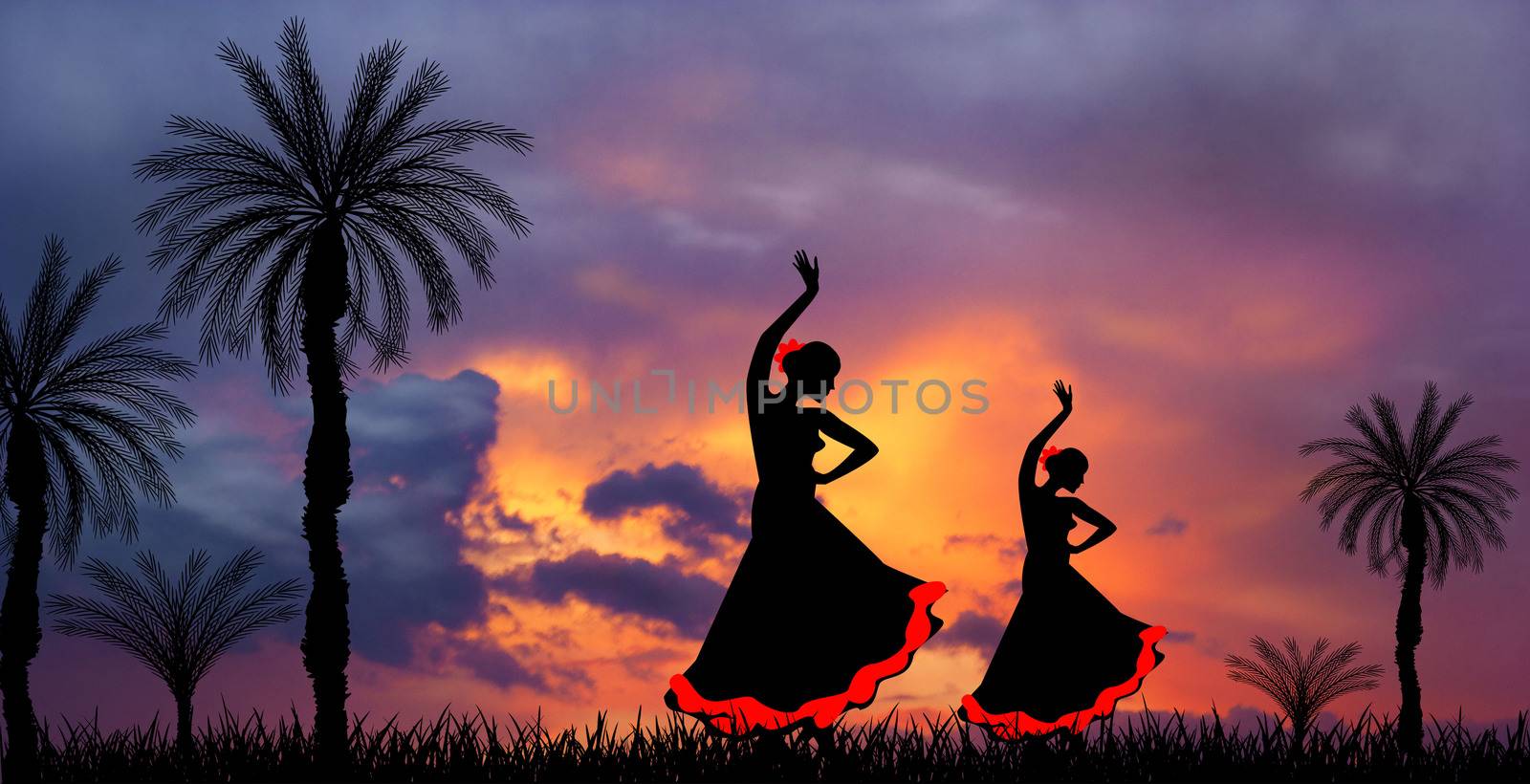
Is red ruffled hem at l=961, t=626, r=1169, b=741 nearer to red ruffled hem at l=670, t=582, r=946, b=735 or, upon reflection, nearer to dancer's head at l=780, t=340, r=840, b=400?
red ruffled hem at l=670, t=582, r=946, b=735

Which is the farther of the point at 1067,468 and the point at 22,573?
the point at 22,573

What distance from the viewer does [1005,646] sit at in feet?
35.9

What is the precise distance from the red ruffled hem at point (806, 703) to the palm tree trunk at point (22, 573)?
36.2 feet

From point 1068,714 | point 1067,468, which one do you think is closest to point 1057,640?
point 1068,714

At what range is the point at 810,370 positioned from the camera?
8938 millimetres

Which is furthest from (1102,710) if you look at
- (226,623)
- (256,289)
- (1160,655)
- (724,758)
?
(226,623)

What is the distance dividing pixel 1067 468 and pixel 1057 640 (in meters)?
1.54

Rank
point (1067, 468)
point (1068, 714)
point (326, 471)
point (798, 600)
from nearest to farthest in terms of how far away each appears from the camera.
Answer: point (798, 600)
point (1068, 714)
point (1067, 468)
point (326, 471)

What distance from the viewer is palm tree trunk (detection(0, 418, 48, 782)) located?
53.5 feet

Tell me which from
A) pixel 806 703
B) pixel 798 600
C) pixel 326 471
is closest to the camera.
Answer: pixel 806 703

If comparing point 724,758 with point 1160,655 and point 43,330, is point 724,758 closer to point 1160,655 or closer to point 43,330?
point 1160,655

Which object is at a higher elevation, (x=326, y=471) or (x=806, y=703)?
(x=326, y=471)

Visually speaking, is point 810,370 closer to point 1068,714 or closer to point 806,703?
point 806,703

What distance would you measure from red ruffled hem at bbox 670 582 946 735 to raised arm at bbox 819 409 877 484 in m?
1.06
